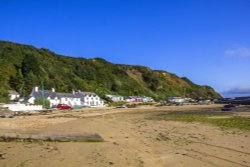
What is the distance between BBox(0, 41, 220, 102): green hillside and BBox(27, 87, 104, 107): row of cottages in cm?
643

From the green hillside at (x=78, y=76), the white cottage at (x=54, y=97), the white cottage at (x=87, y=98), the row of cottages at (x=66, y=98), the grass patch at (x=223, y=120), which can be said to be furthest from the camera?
the white cottage at (x=87, y=98)

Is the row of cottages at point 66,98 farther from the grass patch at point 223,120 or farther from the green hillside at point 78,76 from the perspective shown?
the grass patch at point 223,120

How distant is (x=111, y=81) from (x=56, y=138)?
4665 inches

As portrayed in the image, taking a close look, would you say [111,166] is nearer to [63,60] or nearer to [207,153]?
[207,153]

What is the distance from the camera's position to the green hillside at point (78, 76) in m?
91.9

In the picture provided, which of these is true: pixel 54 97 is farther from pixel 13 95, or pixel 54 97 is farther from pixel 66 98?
pixel 13 95

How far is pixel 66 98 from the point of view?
282ft

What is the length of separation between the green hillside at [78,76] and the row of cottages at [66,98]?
6428mm

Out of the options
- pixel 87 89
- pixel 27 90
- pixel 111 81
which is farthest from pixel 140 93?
pixel 27 90

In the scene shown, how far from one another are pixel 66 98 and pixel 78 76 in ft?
122

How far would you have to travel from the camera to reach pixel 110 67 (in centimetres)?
14538

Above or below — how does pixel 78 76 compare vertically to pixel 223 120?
above

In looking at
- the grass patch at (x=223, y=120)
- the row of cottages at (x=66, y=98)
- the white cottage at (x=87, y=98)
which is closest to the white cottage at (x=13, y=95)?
the row of cottages at (x=66, y=98)

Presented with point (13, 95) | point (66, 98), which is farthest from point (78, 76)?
point (13, 95)
